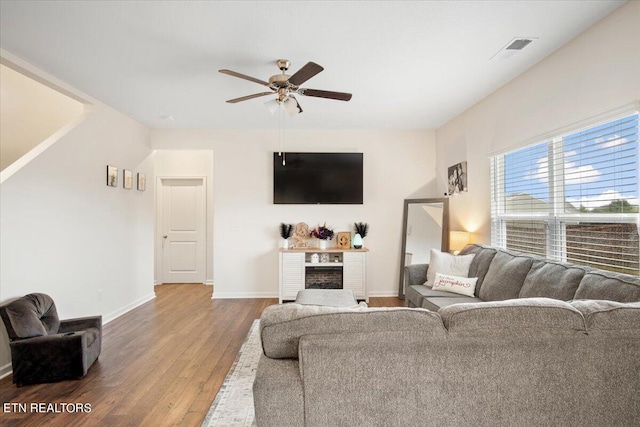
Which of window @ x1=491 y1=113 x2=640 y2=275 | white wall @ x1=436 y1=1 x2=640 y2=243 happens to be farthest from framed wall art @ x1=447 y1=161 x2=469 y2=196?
window @ x1=491 y1=113 x2=640 y2=275

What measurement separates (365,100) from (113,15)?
2.54 meters

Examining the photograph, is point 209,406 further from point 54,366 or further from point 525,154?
point 525,154

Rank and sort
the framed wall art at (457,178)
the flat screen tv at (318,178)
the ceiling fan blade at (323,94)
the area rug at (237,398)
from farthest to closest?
the flat screen tv at (318,178)
the framed wall art at (457,178)
the ceiling fan blade at (323,94)
the area rug at (237,398)

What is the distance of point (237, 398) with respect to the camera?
2.27 metres

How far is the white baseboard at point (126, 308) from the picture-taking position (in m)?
3.99

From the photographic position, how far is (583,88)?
97.5 inches

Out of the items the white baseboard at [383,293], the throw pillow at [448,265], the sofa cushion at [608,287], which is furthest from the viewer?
the white baseboard at [383,293]

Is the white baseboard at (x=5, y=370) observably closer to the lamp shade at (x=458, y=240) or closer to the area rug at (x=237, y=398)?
the area rug at (x=237, y=398)

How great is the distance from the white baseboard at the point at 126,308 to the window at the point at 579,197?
15.5ft

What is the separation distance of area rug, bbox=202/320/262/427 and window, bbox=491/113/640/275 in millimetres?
2689

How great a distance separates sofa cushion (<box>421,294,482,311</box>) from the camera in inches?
115

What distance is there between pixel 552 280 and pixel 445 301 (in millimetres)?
897

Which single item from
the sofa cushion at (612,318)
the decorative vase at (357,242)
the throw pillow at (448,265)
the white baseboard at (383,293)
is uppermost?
the decorative vase at (357,242)

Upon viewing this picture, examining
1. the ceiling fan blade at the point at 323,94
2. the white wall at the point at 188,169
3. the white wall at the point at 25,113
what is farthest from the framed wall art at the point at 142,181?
the ceiling fan blade at the point at 323,94
